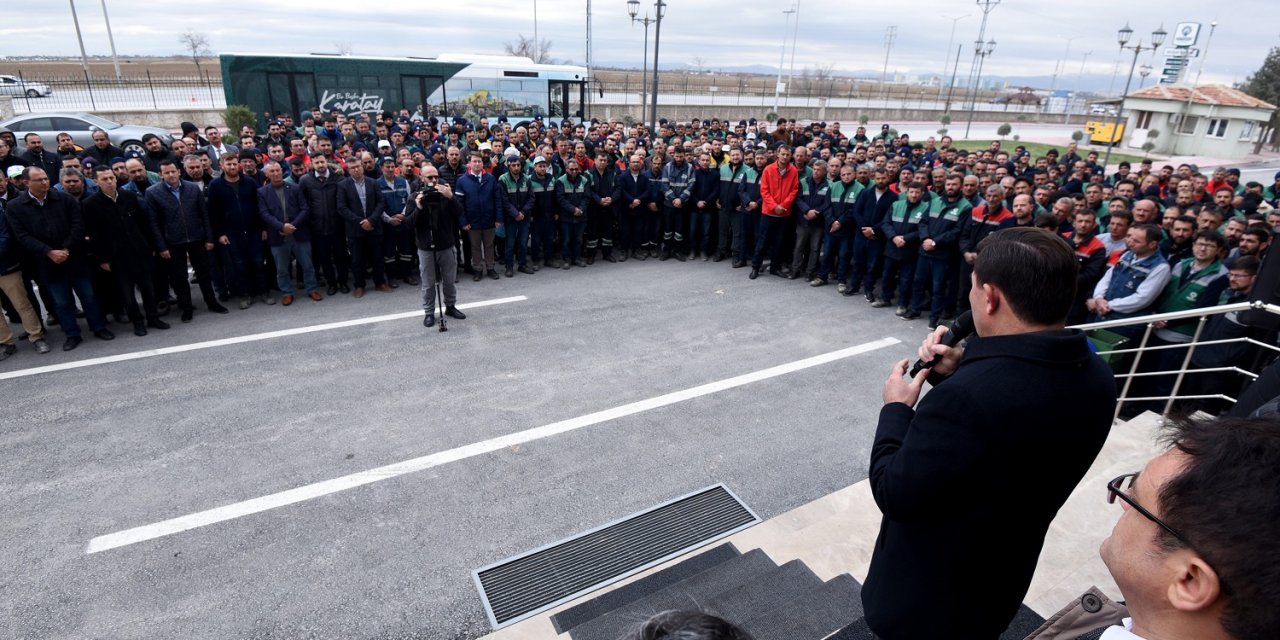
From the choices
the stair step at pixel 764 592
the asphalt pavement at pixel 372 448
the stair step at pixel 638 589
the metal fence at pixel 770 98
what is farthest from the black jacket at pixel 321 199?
the metal fence at pixel 770 98

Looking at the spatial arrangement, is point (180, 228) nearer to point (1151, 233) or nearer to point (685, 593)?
point (685, 593)

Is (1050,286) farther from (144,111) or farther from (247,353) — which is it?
(144,111)

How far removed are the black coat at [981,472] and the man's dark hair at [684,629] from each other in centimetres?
85

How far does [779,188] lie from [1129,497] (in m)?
8.89

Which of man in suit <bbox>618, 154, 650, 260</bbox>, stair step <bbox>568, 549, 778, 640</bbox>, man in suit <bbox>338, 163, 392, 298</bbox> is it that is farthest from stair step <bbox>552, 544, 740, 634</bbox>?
man in suit <bbox>618, 154, 650, 260</bbox>

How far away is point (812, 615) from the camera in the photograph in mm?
3068

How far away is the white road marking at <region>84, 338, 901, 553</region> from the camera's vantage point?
4.16 m

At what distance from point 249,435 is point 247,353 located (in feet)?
6.32

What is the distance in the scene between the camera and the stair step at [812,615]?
2.94m

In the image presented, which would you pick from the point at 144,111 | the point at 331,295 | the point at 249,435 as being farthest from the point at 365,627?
the point at 144,111

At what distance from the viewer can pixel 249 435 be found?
5.28 meters

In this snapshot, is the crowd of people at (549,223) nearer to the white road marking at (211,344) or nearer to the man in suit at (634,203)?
the man in suit at (634,203)

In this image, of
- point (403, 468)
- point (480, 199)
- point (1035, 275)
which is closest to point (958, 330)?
point (1035, 275)

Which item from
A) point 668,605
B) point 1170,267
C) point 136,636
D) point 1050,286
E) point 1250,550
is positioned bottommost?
point 136,636
